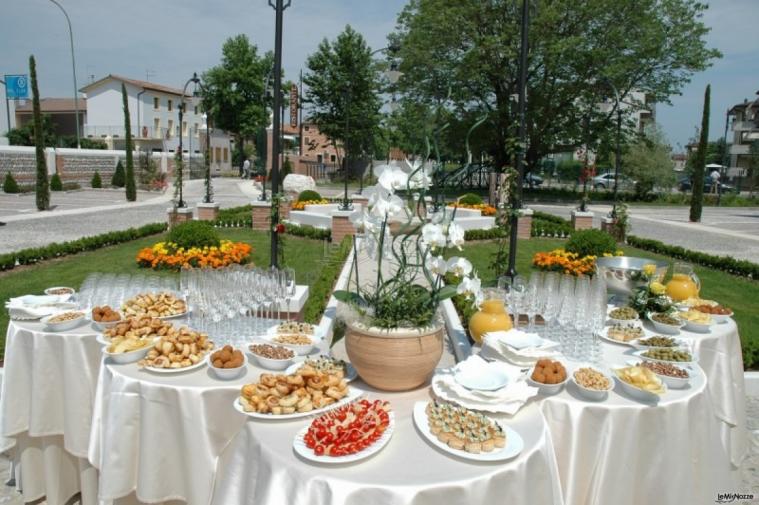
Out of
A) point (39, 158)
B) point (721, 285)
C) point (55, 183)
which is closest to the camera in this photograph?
point (721, 285)

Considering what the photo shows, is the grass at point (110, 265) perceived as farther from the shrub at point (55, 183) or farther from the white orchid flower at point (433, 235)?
the shrub at point (55, 183)

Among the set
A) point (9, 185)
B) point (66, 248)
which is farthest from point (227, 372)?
point (9, 185)

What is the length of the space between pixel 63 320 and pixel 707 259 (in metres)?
12.5

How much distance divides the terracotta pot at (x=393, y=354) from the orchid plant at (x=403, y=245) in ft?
0.21

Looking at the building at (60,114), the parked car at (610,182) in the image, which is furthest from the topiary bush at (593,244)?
the building at (60,114)

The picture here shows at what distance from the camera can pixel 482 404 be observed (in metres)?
2.42

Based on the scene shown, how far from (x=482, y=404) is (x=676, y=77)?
32395mm

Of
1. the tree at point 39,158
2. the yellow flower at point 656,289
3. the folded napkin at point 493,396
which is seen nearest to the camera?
the folded napkin at point 493,396

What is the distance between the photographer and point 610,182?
41406 mm

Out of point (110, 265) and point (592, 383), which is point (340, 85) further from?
point (592, 383)

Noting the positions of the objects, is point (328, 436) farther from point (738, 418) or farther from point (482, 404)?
point (738, 418)

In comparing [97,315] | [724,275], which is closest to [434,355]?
[97,315]

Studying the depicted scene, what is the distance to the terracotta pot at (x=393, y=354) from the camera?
8.25ft

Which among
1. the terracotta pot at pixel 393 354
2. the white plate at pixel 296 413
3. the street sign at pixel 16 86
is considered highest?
the street sign at pixel 16 86
